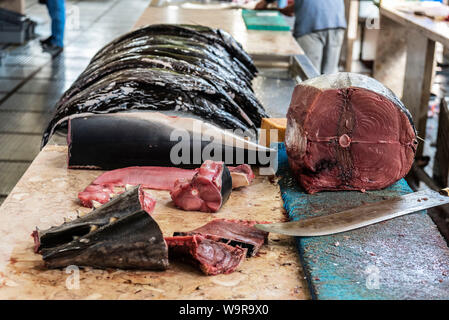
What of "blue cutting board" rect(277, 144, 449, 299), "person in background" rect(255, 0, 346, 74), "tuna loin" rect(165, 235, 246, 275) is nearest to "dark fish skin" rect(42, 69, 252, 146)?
"blue cutting board" rect(277, 144, 449, 299)

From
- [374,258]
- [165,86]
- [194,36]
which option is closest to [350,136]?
[374,258]

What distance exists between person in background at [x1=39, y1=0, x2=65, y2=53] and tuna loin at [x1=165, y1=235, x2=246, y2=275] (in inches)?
330

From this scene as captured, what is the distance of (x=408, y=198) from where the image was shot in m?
2.30

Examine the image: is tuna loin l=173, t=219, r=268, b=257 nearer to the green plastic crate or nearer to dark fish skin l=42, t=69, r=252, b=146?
dark fish skin l=42, t=69, r=252, b=146

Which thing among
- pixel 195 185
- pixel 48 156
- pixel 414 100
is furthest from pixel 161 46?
pixel 414 100

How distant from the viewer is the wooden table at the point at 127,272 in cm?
173

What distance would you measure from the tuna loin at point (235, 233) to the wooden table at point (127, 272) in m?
0.04

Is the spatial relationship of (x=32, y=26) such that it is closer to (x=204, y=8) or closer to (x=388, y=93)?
(x=204, y=8)

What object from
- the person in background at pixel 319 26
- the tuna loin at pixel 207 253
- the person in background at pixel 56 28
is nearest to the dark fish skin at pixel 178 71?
the tuna loin at pixel 207 253

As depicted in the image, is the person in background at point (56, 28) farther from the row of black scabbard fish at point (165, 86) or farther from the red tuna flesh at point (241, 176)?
the red tuna flesh at point (241, 176)

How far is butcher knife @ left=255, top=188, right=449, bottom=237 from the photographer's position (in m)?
2.03

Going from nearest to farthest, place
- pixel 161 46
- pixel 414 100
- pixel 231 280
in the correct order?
pixel 231 280 → pixel 161 46 → pixel 414 100

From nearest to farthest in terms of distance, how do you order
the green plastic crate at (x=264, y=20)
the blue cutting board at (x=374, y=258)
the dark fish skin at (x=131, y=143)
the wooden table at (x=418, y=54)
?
the blue cutting board at (x=374, y=258) → the dark fish skin at (x=131, y=143) → the wooden table at (x=418, y=54) → the green plastic crate at (x=264, y=20)
